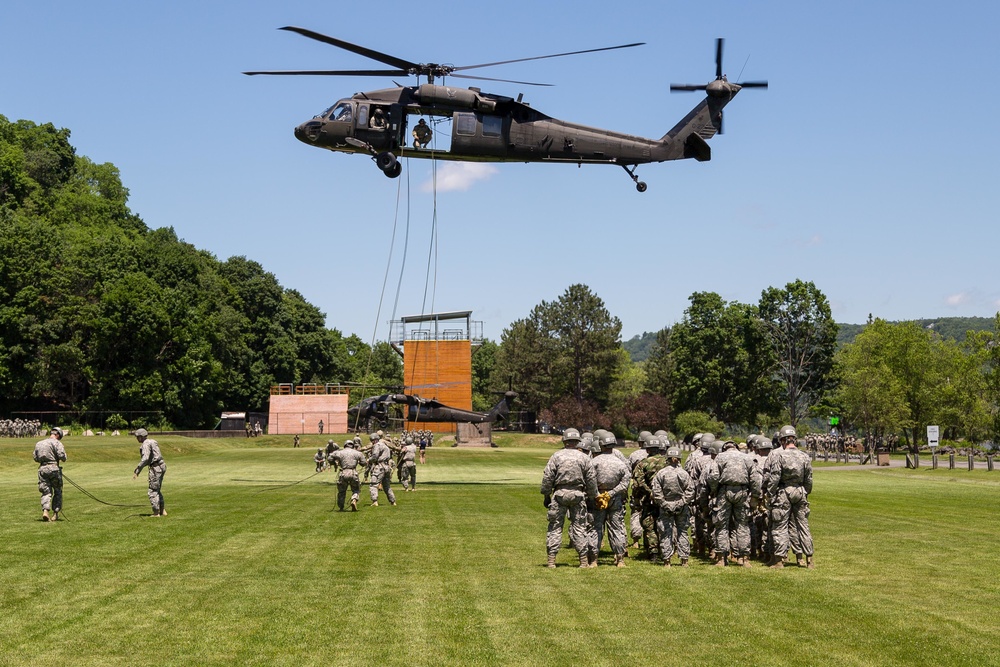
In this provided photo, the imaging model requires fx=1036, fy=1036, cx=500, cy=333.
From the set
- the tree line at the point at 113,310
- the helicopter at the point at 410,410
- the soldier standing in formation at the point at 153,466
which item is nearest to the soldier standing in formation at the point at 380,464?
the soldier standing in formation at the point at 153,466

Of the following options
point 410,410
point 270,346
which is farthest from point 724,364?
point 410,410

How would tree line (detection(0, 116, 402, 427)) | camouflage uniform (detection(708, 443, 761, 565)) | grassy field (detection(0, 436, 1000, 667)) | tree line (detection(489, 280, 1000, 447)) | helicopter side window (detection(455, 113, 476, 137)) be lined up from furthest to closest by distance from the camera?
tree line (detection(489, 280, 1000, 447)) < tree line (detection(0, 116, 402, 427)) < helicopter side window (detection(455, 113, 476, 137)) < camouflage uniform (detection(708, 443, 761, 565)) < grassy field (detection(0, 436, 1000, 667))

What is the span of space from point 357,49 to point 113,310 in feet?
207

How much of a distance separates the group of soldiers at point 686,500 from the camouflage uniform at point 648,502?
2.9 inches

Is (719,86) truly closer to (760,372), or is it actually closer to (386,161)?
(386,161)

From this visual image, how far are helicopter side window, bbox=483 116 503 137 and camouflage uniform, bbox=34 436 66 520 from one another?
15849 mm

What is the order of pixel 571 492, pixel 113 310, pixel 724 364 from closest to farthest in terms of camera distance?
pixel 571 492 → pixel 113 310 → pixel 724 364

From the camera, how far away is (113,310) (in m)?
84.6

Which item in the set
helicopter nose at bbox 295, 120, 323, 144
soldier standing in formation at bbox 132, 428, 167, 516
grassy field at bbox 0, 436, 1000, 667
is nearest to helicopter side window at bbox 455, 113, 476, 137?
helicopter nose at bbox 295, 120, 323, 144

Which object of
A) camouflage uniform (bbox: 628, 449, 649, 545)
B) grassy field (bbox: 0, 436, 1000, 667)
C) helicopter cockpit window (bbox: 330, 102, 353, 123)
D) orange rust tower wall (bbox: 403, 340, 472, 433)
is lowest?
grassy field (bbox: 0, 436, 1000, 667)

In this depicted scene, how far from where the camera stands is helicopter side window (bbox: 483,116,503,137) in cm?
3275

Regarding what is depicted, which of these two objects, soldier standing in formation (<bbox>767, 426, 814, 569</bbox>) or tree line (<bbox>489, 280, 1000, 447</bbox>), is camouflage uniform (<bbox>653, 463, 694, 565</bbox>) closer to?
soldier standing in formation (<bbox>767, 426, 814, 569</bbox>)

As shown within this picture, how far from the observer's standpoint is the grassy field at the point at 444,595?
11.1 metres

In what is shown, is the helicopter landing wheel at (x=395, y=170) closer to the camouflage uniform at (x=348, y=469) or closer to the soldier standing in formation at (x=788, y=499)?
the camouflage uniform at (x=348, y=469)
